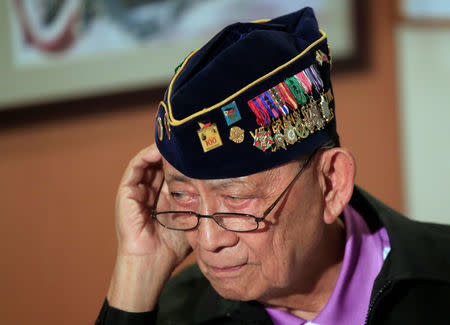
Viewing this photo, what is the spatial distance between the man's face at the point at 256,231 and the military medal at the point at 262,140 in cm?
5

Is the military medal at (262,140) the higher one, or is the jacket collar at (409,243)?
the military medal at (262,140)

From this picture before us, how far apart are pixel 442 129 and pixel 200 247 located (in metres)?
1.17

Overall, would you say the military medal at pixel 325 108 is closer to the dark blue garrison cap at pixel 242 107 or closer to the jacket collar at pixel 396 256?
the dark blue garrison cap at pixel 242 107

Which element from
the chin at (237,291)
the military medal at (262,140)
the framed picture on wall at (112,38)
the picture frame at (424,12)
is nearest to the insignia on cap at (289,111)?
the military medal at (262,140)

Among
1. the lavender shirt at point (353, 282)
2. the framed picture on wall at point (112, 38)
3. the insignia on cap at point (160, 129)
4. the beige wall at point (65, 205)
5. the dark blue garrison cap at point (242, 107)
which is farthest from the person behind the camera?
the beige wall at point (65, 205)

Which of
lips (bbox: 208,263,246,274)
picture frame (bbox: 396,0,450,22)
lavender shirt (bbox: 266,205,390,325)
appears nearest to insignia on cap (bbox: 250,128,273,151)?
lips (bbox: 208,263,246,274)

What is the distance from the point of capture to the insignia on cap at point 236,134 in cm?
107

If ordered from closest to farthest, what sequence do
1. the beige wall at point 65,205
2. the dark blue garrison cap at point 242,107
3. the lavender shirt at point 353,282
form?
the dark blue garrison cap at point 242,107 → the lavender shirt at point 353,282 → the beige wall at point 65,205

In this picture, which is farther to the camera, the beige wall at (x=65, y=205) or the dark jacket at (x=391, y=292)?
the beige wall at (x=65, y=205)

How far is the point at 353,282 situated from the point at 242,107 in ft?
1.78

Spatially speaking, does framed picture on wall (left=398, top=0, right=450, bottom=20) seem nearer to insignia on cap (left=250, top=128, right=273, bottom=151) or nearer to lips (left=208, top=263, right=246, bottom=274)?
insignia on cap (left=250, top=128, right=273, bottom=151)

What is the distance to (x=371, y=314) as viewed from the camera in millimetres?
1207

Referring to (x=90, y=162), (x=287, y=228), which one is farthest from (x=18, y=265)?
(x=287, y=228)

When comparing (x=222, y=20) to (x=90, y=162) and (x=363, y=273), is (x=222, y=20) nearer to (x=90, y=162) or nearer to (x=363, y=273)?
(x=90, y=162)
